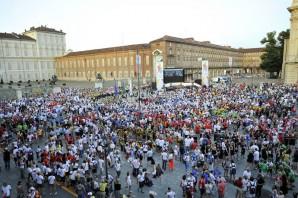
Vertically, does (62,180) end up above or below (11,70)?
below

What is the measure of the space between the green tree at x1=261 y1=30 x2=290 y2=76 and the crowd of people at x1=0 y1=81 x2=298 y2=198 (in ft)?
138

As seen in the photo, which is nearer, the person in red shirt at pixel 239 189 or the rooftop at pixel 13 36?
the person in red shirt at pixel 239 189

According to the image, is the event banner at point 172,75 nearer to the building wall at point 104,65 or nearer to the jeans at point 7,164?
the building wall at point 104,65

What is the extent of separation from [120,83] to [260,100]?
29636 mm

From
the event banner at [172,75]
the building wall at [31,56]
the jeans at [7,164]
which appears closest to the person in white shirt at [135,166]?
the jeans at [7,164]

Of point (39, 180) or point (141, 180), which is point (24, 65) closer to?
point (39, 180)

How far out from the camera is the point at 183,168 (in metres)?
13.6

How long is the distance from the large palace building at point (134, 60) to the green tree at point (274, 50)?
9.15 metres

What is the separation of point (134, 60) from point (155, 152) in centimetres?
5058

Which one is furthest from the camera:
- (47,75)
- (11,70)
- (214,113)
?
(47,75)

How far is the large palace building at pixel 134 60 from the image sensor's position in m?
62.9

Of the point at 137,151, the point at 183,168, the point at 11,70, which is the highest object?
the point at 11,70

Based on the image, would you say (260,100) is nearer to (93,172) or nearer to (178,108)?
(178,108)

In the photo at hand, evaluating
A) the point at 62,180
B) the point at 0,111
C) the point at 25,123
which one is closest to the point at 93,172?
the point at 62,180
